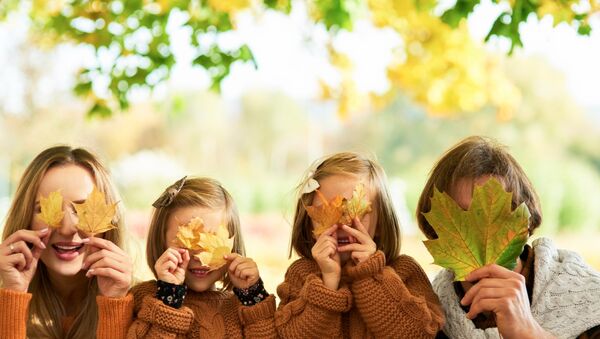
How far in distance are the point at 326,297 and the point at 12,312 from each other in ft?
3.19

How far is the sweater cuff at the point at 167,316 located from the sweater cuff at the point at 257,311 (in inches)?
6.5

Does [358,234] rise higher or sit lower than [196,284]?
higher

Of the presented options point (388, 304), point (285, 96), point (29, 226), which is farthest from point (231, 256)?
point (285, 96)

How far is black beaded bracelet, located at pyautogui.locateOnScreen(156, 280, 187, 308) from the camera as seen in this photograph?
2402mm

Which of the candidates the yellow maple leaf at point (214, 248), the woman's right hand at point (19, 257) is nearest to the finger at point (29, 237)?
the woman's right hand at point (19, 257)

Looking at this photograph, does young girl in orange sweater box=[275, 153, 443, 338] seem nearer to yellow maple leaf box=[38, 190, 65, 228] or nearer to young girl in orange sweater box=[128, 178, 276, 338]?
young girl in orange sweater box=[128, 178, 276, 338]

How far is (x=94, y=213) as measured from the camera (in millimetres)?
2430

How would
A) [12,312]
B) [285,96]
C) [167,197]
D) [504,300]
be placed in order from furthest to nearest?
[285,96]
[167,197]
[12,312]
[504,300]

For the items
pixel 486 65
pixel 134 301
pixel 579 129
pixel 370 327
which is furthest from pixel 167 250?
pixel 579 129

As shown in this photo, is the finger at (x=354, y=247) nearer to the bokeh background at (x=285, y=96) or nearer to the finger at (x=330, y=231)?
the finger at (x=330, y=231)

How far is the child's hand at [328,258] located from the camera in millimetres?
2389

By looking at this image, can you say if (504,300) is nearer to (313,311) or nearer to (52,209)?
(313,311)

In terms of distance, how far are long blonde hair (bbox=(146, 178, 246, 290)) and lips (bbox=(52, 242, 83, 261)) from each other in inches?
9.4

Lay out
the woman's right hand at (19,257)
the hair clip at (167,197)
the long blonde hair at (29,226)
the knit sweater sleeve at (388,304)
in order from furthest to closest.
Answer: the long blonde hair at (29,226) → the hair clip at (167,197) → the woman's right hand at (19,257) → the knit sweater sleeve at (388,304)
